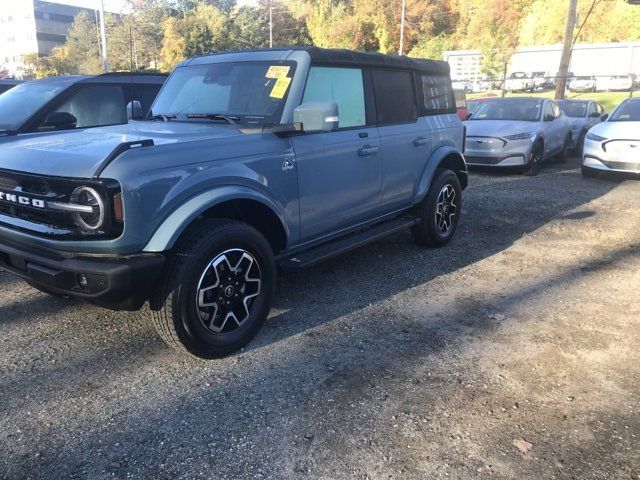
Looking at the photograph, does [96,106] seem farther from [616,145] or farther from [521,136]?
[616,145]

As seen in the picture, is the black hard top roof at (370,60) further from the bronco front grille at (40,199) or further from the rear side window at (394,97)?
the bronco front grille at (40,199)

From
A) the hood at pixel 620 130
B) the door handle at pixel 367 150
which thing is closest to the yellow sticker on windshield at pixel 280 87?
the door handle at pixel 367 150

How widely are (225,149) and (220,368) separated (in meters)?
1.38

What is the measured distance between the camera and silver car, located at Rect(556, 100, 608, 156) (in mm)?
13516

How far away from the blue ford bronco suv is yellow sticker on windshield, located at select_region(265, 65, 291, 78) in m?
0.02

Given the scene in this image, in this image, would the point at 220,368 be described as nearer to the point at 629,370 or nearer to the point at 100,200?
the point at 100,200

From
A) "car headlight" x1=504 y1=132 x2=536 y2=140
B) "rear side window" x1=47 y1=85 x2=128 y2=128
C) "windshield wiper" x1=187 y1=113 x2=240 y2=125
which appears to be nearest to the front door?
"windshield wiper" x1=187 y1=113 x2=240 y2=125

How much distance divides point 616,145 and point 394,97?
249 inches

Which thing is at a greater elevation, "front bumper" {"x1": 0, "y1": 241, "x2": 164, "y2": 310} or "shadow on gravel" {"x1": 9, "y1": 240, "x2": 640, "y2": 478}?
"front bumper" {"x1": 0, "y1": 241, "x2": 164, "y2": 310}

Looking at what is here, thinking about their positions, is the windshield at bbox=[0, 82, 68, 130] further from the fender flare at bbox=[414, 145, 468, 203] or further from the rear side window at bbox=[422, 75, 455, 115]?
the fender flare at bbox=[414, 145, 468, 203]

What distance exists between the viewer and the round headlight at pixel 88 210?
9.49ft

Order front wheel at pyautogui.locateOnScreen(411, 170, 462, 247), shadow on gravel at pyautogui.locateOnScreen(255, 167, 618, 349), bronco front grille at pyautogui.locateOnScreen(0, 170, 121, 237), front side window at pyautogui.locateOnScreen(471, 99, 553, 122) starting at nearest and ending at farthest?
bronco front grille at pyautogui.locateOnScreen(0, 170, 121, 237) → shadow on gravel at pyautogui.locateOnScreen(255, 167, 618, 349) → front wheel at pyautogui.locateOnScreen(411, 170, 462, 247) → front side window at pyautogui.locateOnScreen(471, 99, 553, 122)

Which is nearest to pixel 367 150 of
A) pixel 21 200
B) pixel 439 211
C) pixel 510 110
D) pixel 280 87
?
pixel 280 87

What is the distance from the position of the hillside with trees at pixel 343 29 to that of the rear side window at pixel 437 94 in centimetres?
4044
